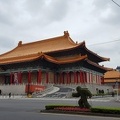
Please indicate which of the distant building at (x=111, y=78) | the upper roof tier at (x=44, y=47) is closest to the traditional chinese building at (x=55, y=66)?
the upper roof tier at (x=44, y=47)

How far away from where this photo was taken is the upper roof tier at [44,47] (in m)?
57.1

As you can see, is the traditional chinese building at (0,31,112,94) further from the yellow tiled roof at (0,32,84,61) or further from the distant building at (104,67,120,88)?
the distant building at (104,67,120,88)

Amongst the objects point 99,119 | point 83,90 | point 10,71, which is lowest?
point 99,119

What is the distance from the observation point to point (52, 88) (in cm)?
4759

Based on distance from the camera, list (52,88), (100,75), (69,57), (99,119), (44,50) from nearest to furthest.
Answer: (99,119) < (52,88) < (69,57) < (44,50) < (100,75)

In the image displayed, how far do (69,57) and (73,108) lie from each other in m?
40.2

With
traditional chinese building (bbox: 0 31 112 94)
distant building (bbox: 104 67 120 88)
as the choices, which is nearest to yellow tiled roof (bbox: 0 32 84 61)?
traditional chinese building (bbox: 0 31 112 94)

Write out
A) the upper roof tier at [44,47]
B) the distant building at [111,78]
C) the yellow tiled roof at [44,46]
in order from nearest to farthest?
1. the upper roof tier at [44,47]
2. the yellow tiled roof at [44,46]
3. the distant building at [111,78]

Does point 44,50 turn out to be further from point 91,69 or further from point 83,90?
point 83,90

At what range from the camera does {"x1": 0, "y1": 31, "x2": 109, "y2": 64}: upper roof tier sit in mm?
57125

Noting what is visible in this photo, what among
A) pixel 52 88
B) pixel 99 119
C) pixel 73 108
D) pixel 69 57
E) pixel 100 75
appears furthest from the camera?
pixel 100 75

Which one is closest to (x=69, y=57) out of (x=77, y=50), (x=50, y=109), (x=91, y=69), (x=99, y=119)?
(x=77, y=50)

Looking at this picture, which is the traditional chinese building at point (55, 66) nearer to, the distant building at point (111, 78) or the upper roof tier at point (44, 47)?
the upper roof tier at point (44, 47)

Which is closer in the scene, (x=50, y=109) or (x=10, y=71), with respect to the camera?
(x=50, y=109)
